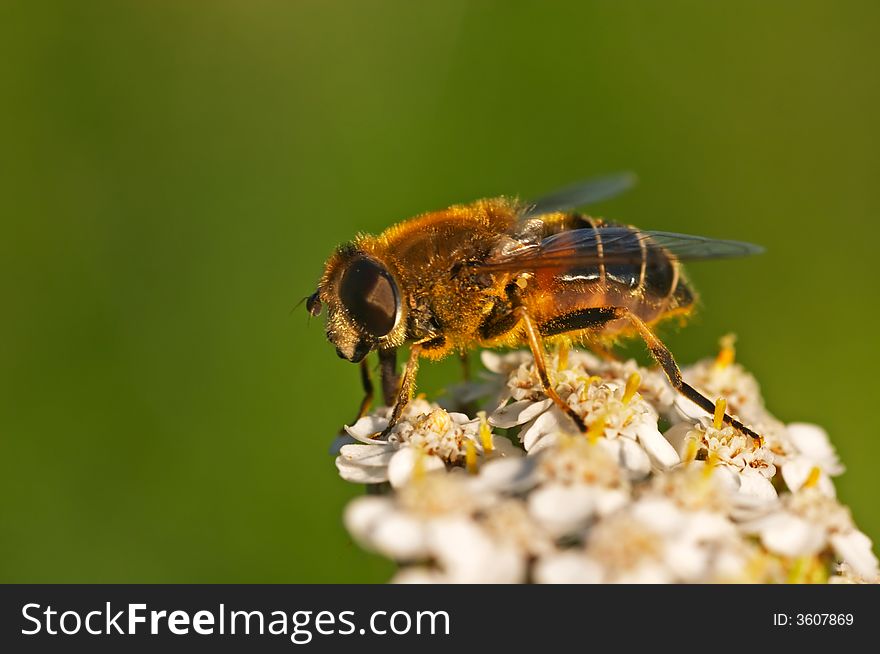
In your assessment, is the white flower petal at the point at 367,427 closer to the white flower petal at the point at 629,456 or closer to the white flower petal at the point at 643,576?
the white flower petal at the point at 629,456

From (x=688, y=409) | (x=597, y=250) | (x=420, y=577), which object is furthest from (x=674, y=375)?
(x=420, y=577)

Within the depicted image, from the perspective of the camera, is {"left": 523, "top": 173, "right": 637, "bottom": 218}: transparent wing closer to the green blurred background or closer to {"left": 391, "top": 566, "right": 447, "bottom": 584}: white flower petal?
the green blurred background

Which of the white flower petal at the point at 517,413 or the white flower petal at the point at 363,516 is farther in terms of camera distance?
the white flower petal at the point at 517,413

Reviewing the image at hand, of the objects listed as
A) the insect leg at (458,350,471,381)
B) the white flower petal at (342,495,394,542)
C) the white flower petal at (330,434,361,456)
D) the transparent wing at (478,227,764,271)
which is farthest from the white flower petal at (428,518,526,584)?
the insect leg at (458,350,471,381)

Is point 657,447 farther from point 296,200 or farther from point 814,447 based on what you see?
point 296,200

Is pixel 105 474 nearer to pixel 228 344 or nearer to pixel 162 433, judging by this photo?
pixel 162 433

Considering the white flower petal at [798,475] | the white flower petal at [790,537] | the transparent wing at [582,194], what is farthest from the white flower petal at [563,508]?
the transparent wing at [582,194]

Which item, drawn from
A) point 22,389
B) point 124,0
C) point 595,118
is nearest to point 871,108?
point 595,118
